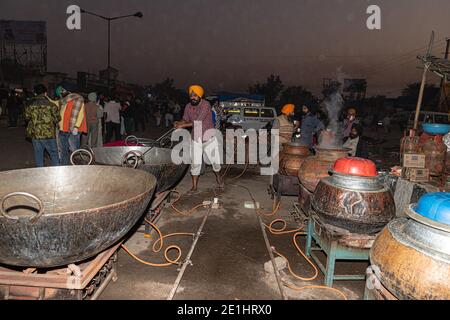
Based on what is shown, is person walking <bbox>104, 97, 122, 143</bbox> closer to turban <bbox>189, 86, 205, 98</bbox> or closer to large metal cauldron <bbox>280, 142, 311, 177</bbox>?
turban <bbox>189, 86, 205, 98</bbox>

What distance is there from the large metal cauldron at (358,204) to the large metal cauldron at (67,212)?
184cm

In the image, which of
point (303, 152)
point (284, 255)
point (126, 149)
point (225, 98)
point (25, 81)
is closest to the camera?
point (284, 255)

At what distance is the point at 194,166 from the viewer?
21.7 ft

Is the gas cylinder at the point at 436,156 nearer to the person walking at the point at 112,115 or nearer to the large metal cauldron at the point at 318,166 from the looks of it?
the large metal cauldron at the point at 318,166

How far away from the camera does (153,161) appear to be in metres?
5.23

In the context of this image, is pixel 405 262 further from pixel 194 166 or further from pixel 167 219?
pixel 194 166

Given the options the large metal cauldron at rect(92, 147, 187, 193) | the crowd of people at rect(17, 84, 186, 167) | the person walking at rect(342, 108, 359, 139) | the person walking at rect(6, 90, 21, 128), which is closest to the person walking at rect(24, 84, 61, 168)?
the crowd of people at rect(17, 84, 186, 167)

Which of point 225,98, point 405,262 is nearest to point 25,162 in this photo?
point 405,262

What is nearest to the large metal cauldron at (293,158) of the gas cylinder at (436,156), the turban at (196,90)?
the gas cylinder at (436,156)

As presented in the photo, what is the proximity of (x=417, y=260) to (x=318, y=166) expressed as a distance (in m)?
2.61

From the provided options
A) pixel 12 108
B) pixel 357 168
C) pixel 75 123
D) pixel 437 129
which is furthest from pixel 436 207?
pixel 12 108

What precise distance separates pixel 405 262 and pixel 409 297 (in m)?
0.22

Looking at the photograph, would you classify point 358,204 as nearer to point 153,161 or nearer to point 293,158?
point 293,158

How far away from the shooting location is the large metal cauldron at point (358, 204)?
2984mm
